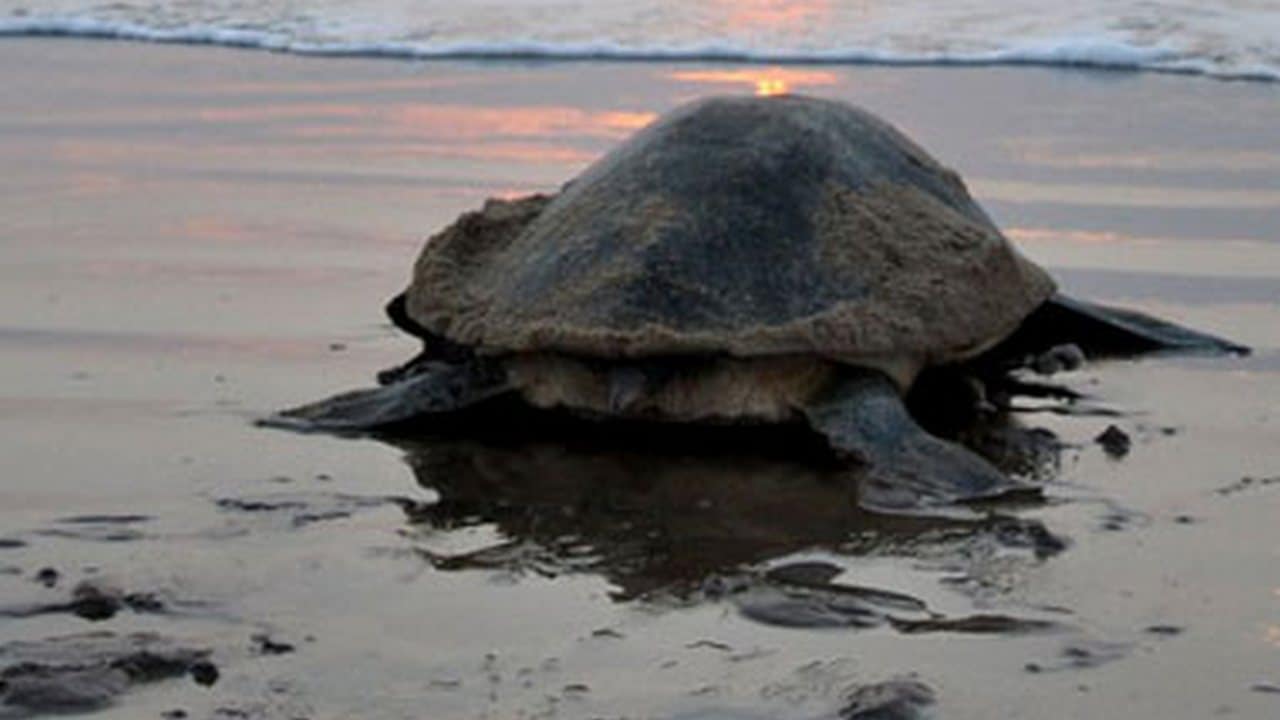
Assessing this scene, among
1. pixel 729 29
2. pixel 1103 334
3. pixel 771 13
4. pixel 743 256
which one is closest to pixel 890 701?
pixel 743 256

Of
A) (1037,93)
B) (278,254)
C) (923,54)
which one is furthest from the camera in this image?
(923,54)

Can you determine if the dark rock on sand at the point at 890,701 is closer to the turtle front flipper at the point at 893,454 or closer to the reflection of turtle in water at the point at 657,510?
the reflection of turtle in water at the point at 657,510

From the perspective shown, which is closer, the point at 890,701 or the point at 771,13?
the point at 890,701

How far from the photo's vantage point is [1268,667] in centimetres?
323

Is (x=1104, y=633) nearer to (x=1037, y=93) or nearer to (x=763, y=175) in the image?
(x=763, y=175)

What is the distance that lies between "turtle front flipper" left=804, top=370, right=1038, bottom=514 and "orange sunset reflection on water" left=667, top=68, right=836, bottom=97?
5.28 meters

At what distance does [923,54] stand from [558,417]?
6.57m

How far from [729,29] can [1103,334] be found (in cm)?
669

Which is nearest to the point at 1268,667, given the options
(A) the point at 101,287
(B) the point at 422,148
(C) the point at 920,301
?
(C) the point at 920,301

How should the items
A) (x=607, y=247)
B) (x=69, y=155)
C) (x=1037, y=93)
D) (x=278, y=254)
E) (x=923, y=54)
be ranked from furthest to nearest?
(x=923, y=54) < (x=1037, y=93) < (x=69, y=155) < (x=278, y=254) < (x=607, y=247)

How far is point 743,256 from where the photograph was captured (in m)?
4.60

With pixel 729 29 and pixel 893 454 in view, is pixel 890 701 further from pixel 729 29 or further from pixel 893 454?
pixel 729 29

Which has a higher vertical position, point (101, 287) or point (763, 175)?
point (763, 175)

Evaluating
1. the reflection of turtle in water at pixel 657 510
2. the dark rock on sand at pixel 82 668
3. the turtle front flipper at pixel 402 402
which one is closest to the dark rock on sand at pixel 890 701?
the reflection of turtle in water at pixel 657 510
